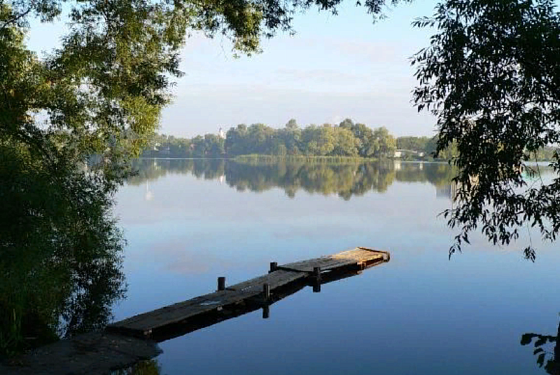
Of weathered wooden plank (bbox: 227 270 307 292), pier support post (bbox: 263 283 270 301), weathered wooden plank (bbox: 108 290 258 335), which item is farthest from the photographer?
weathered wooden plank (bbox: 227 270 307 292)

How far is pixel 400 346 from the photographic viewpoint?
54.4 ft

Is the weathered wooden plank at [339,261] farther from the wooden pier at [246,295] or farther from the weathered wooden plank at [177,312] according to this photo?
the weathered wooden plank at [177,312]

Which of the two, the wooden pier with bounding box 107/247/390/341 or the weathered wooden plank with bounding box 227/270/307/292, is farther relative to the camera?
the weathered wooden plank with bounding box 227/270/307/292

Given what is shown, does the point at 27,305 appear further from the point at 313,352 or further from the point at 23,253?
the point at 313,352

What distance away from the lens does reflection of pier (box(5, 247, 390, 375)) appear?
12727mm

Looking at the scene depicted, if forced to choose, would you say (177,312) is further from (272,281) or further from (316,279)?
(316,279)

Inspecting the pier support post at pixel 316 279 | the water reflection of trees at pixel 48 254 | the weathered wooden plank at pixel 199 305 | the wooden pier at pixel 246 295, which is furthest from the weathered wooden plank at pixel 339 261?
the water reflection of trees at pixel 48 254

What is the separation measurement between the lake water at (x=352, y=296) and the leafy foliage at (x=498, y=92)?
6.04 metres

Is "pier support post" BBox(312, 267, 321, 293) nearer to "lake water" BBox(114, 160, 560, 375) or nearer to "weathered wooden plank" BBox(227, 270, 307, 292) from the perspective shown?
"weathered wooden plank" BBox(227, 270, 307, 292)

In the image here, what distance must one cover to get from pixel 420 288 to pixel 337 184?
6748 centimetres

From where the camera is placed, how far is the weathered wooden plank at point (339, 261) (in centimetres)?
2541

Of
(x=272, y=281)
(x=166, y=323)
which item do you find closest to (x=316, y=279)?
(x=272, y=281)

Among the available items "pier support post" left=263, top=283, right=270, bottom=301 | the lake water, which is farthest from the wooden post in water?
"pier support post" left=263, top=283, right=270, bottom=301

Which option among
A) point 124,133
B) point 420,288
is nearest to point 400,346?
point 420,288
